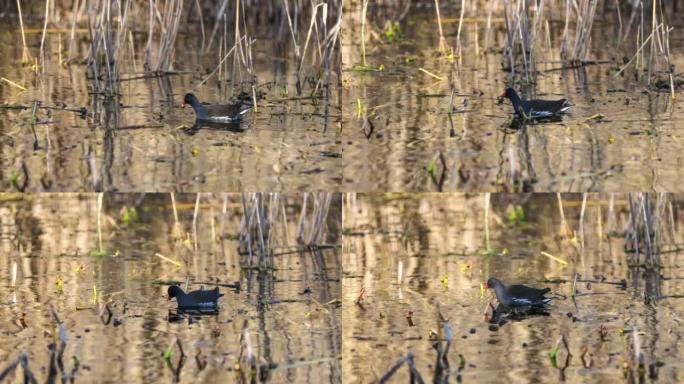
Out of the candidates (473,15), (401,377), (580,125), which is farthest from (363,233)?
(473,15)

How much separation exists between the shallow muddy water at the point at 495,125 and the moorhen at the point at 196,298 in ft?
3.43

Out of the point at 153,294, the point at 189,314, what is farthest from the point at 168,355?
the point at 153,294

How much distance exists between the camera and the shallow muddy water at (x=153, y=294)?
6953mm

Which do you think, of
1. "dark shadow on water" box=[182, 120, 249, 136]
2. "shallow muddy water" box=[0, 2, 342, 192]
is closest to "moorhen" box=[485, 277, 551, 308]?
"shallow muddy water" box=[0, 2, 342, 192]

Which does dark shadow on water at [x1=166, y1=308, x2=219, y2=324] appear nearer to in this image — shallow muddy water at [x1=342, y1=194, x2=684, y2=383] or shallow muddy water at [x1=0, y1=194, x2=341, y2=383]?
shallow muddy water at [x1=0, y1=194, x2=341, y2=383]

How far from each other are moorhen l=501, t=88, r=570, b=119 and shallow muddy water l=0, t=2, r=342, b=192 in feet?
3.75

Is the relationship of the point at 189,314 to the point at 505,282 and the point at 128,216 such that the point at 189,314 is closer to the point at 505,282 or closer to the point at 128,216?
the point at 505,282

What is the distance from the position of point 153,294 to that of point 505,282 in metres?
2.02

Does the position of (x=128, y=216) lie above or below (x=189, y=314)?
above

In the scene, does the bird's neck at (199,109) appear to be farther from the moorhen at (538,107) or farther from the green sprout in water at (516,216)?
the green sprout in water at (516,216)

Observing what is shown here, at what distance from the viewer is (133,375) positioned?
22.2ft

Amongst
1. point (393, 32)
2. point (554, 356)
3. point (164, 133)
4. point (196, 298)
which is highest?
point (393, 32)

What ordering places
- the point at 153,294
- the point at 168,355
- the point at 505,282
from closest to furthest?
the point at 168,355, the point at 153,294, the point at 505,282

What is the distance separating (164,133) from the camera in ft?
29.9
